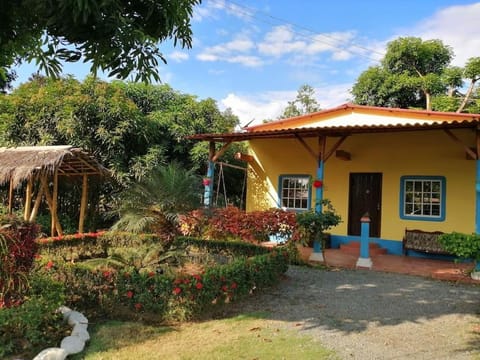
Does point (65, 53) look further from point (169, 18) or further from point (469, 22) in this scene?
point (469, 22)

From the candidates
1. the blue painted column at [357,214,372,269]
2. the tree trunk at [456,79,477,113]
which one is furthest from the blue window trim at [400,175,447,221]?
the tree trunk at [456,79,477,113]

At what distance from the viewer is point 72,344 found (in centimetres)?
413

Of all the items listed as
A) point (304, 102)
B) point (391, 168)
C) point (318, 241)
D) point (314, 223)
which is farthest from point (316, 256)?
point (304, 102)

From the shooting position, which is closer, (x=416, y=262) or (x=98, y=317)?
(x=98, y=317)

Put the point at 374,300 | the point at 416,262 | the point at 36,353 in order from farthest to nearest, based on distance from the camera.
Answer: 1. the point at 416,262
2. the point at 374,300
3. the point at 36,353

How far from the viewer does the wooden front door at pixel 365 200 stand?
11750 mm

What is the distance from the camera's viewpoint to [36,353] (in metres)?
4.05

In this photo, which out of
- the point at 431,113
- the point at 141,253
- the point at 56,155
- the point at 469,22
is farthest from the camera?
the point at 469,22

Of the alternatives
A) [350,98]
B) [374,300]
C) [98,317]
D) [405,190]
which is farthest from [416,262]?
[350,98]

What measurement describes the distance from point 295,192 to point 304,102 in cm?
1422

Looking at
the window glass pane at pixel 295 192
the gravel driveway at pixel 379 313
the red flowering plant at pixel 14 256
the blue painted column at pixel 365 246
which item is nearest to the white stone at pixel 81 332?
the red flowering plant at pixel 14 256

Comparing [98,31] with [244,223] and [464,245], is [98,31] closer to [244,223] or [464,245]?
[244,223]

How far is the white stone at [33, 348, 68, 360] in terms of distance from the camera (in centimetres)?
375

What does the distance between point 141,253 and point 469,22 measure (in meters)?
17.0
